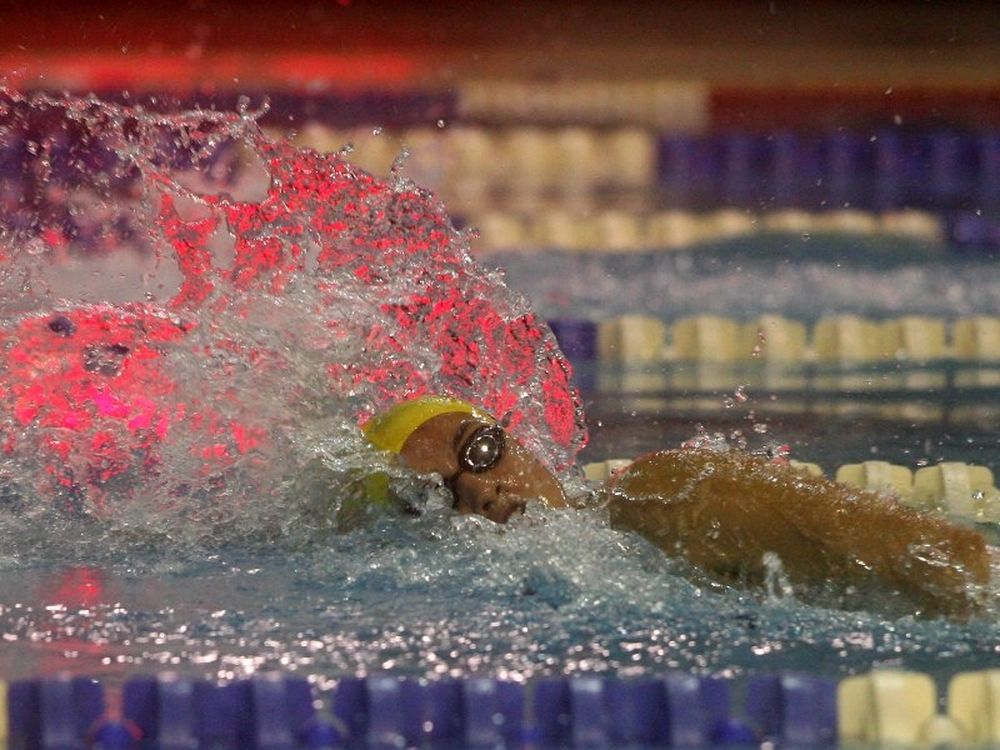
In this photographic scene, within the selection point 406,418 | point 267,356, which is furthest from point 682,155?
point 406,418

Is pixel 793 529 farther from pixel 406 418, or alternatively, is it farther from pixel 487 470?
pixel 406 418

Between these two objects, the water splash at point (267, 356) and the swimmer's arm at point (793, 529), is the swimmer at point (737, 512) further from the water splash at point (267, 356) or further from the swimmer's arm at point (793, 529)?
the water splash at point (267, 356)

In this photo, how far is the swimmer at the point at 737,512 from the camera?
6.33ft

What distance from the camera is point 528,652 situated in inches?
77.7

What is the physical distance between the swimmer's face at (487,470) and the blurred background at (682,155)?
124 centimetres

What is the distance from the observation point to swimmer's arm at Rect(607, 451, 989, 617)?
192cm

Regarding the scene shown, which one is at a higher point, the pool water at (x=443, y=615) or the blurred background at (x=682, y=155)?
the blurred background at (x=682, y=155)

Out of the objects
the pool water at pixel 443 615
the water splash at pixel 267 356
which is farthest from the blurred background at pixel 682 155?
the pool water at pixel 443 615

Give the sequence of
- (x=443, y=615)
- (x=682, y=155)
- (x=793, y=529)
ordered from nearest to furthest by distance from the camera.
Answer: (x=793, y=529) → (x=443, y=615) → (x=682, y=155)

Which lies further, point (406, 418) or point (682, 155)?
point (682, 155)

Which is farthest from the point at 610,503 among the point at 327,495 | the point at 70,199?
the point at 70,199

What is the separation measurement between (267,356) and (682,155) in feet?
12.8

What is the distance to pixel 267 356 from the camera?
9.43 ft

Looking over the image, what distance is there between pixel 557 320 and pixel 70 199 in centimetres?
230
